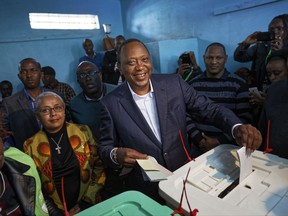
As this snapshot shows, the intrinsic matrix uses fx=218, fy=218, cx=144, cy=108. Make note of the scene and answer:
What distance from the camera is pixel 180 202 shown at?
2.34ft

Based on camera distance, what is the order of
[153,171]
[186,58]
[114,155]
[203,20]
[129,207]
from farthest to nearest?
[203,20] → [186,58] → [114,155] → [153,171] → [129,207]

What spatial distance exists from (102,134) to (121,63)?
1.57 feet

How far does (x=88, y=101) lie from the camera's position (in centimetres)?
225

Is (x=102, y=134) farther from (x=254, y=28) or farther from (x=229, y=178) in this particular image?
(x=254, y=28)

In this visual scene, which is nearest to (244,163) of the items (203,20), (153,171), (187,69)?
(153,171)

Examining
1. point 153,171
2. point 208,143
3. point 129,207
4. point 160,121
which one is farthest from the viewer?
point 208,143

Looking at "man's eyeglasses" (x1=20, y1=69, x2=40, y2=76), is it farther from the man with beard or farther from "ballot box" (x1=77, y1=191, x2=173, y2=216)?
"ballot box" (x1=77, y1=191, x2=173, y2=216)

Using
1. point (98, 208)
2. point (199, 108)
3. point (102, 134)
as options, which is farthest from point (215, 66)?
point (98, 208)

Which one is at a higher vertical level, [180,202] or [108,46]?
[108,46]

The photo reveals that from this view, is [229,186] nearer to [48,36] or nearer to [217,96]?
[217,96]

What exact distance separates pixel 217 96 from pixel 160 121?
889mm

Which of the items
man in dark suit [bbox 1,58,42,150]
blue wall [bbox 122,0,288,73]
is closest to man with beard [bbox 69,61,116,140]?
man in dark suit [bbox 1,58,42,150]

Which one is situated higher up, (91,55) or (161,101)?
(91,55)

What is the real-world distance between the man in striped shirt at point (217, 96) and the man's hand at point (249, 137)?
29.0 inches
